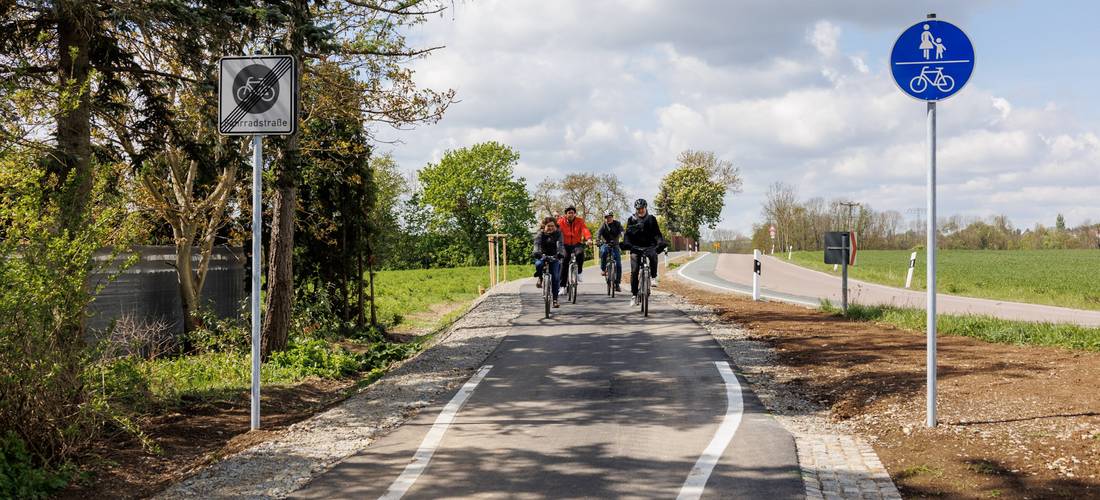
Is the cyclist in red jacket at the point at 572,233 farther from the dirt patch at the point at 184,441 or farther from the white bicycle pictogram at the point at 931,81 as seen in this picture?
the white bicycle pictogram at the point at 931,81

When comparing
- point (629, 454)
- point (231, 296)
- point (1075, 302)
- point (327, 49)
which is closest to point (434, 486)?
point (629, 454)

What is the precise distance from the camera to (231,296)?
19688 millimetres

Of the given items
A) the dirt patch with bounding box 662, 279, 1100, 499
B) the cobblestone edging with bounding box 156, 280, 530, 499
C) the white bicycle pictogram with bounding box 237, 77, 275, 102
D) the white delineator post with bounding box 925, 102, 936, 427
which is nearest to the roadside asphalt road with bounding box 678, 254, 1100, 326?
the dirt patch with bounding box 662, 279, 1100, 499

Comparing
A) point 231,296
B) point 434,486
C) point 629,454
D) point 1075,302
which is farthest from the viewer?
point 1075,302

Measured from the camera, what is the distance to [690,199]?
89.2 metres

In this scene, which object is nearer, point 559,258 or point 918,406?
point 918,406

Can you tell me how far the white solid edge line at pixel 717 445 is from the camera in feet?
15.6

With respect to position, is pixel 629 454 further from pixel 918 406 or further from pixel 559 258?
pixel 559 258

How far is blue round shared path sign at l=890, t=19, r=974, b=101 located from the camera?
6.14 metres

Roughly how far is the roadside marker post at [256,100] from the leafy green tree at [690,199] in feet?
275

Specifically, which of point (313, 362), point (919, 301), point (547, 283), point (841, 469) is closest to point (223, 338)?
point (313, 362)

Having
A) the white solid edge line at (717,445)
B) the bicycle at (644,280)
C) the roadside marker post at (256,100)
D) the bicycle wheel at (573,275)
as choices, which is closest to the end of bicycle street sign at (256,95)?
the roadside marker post at (256,100)

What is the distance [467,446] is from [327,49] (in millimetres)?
6493

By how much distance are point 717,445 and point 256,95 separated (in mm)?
4509
